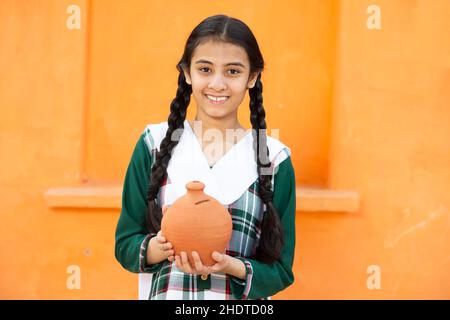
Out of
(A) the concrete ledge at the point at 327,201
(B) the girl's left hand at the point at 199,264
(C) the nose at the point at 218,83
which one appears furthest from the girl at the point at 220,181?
(A) the concrete ledge at the point at 327,201

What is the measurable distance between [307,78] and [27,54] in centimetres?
186

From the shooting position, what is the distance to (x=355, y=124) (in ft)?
14.4

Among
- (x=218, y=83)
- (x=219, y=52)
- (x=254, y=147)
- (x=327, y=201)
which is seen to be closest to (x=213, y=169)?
(x=254, y=147)

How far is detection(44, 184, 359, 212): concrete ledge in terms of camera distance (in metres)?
4.25

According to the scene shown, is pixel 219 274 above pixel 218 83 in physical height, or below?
below

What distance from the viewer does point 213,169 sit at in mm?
2641

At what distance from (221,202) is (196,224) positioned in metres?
0.26

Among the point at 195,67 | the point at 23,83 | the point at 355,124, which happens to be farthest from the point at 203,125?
the point at 23,83

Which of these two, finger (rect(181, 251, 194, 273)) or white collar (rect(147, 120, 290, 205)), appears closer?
finger (rect(181, 251, 194, 273))

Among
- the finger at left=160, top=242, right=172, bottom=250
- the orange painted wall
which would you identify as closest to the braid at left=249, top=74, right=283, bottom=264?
the finger at left=160, top=242, right=172, bottom=250

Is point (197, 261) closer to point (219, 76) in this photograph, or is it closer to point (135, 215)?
point (135, 215)

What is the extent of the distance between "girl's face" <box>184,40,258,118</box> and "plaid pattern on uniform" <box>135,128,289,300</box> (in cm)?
28

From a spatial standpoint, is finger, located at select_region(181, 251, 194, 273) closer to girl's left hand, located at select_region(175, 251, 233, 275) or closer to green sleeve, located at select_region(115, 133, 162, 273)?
girl's left hand, located at select_region(175, 251, 233, 275)

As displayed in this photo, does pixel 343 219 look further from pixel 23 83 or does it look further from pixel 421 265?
pixel 23 83
